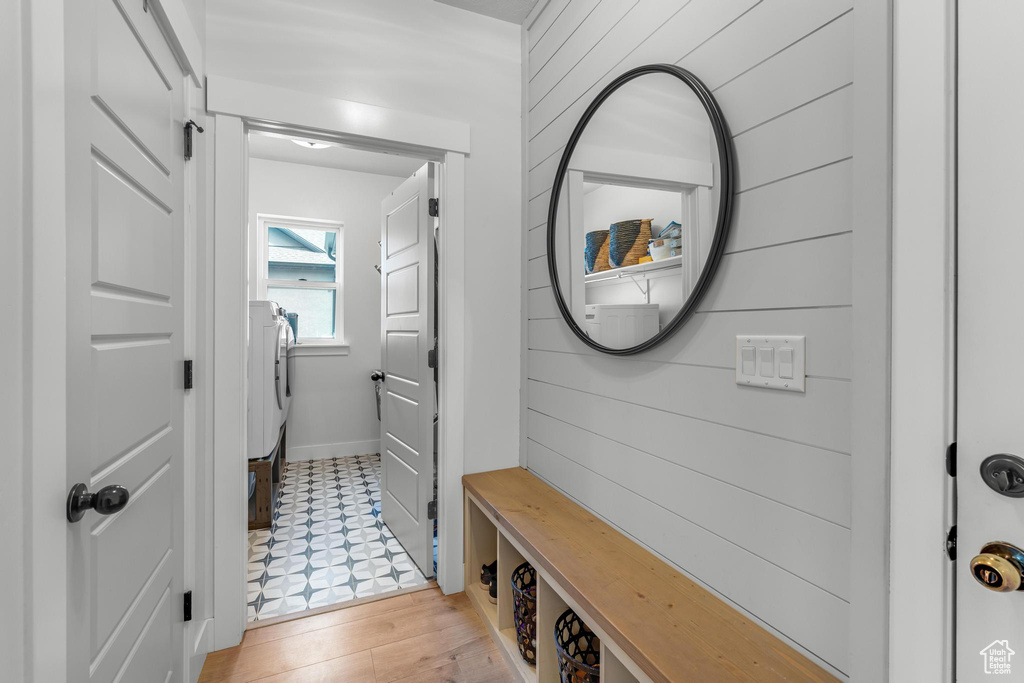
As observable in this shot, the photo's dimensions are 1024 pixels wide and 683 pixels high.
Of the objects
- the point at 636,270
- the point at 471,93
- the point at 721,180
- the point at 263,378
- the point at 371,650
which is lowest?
the point at 371,650

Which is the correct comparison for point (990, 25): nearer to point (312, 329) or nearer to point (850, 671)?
point (850, 671)

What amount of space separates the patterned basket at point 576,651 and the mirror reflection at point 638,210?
0.86 meters

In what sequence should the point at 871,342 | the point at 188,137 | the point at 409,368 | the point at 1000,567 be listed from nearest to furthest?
the point at 1000,567, the point at 871,342, the point at 188,137, the point at 409,368

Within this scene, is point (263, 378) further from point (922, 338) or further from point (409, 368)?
point (922, 338)

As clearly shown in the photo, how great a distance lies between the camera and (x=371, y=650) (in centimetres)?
176

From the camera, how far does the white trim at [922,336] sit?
0.73 meters

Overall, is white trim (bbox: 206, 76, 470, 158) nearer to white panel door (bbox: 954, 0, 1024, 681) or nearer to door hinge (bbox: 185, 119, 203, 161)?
door hinge (bbox: 185, 119, 203, 161)

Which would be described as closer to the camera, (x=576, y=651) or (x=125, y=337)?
(x=125, y=337)

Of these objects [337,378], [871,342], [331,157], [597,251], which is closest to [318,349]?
[337,378]

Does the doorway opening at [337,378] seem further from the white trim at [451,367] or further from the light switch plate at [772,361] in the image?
the light switch plate at [772,361]

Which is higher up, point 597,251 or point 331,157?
point 331,157

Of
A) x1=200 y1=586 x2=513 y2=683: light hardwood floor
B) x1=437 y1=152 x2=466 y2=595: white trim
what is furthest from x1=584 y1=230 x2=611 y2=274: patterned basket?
x1=200 y1=586 x2=513 y2=683: light hardwood floor

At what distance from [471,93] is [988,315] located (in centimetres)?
205

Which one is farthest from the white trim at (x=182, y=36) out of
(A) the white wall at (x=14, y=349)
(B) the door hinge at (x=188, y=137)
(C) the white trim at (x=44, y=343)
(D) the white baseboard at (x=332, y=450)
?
(D) the white baseboard at (x=332, y=450)
